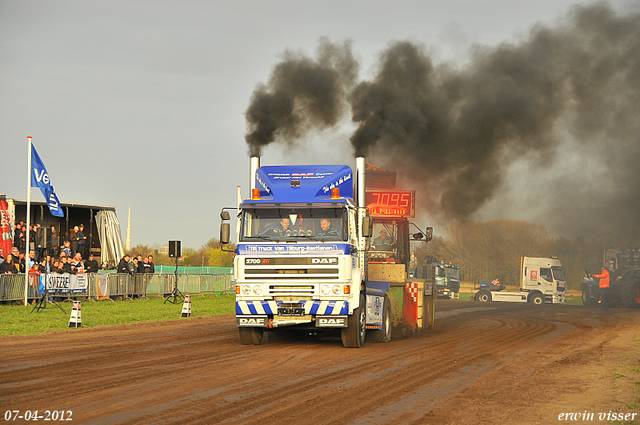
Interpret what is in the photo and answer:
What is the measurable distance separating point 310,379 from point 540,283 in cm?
3818

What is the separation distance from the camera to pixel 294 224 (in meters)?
13.4

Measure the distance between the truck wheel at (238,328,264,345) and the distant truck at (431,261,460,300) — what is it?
124 feet

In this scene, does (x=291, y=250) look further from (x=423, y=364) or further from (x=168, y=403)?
(x=168, y=403)

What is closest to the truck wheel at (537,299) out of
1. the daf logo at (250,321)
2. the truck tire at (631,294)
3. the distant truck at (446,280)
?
the distant truck at (446,280)

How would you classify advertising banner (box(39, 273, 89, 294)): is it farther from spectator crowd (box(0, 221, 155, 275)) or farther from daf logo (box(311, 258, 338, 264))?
daf logo (box(311, 258, 338, 264))

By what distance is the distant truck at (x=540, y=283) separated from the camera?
146 ft

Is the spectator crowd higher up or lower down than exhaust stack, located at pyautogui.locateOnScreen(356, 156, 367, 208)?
lower down

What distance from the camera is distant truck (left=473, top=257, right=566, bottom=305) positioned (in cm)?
4438

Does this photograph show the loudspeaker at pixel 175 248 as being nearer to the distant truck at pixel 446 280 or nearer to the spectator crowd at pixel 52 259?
the spectator crowd at pixel 52 259

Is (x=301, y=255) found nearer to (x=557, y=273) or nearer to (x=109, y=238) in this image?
(x=109, y=238)

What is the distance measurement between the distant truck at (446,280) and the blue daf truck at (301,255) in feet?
124

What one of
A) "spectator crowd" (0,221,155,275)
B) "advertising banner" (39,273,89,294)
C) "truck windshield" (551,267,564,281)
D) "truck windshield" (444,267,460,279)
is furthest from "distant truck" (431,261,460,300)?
"advertising banner" (39,273,89,294)

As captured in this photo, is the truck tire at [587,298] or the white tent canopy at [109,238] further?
the truck tire at [587,298]

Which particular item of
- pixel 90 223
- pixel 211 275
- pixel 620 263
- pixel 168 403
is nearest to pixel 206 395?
pixel 168 403
